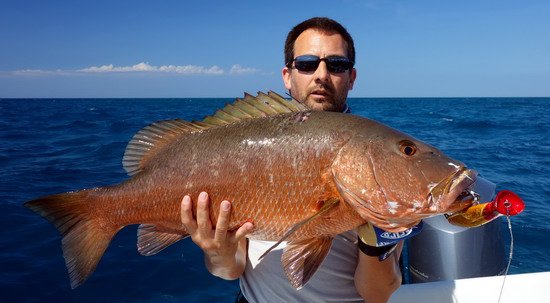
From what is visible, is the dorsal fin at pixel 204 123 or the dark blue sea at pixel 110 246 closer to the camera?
the dorsal fin at pixel 204 123

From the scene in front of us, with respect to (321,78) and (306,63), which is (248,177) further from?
(306,63)

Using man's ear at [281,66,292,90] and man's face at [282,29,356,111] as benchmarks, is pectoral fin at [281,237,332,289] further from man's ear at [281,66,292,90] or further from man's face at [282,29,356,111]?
man's ear at [281,66,292,90]

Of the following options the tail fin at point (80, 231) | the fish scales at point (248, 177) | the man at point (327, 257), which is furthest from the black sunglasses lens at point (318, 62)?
the tail fin at point (80, 231)

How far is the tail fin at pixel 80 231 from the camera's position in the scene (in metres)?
2.26

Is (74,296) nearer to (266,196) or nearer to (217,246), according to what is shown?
(217,246)

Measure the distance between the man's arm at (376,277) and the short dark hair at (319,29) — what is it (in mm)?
1598

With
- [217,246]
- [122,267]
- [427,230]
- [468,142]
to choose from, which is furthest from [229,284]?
[468,142]

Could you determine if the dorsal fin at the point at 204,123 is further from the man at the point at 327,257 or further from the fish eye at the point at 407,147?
the fish eye at the point at 407,147

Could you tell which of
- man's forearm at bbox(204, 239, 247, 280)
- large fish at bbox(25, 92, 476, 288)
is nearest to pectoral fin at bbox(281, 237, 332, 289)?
large fish at bbox(25, 92, 476, 288)

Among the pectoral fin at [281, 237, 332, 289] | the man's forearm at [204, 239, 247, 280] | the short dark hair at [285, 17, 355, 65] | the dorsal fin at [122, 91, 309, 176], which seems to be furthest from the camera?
Answer: the short dark hair at [285, 17, 355, 65]

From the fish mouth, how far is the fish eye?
0.23 m

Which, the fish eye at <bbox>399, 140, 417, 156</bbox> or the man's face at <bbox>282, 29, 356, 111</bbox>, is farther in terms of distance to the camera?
the man's face at <bbox>282, 29, 356, 111</bbox>

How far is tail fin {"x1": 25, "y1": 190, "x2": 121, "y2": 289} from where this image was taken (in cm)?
226

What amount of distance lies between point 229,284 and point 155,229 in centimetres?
376
